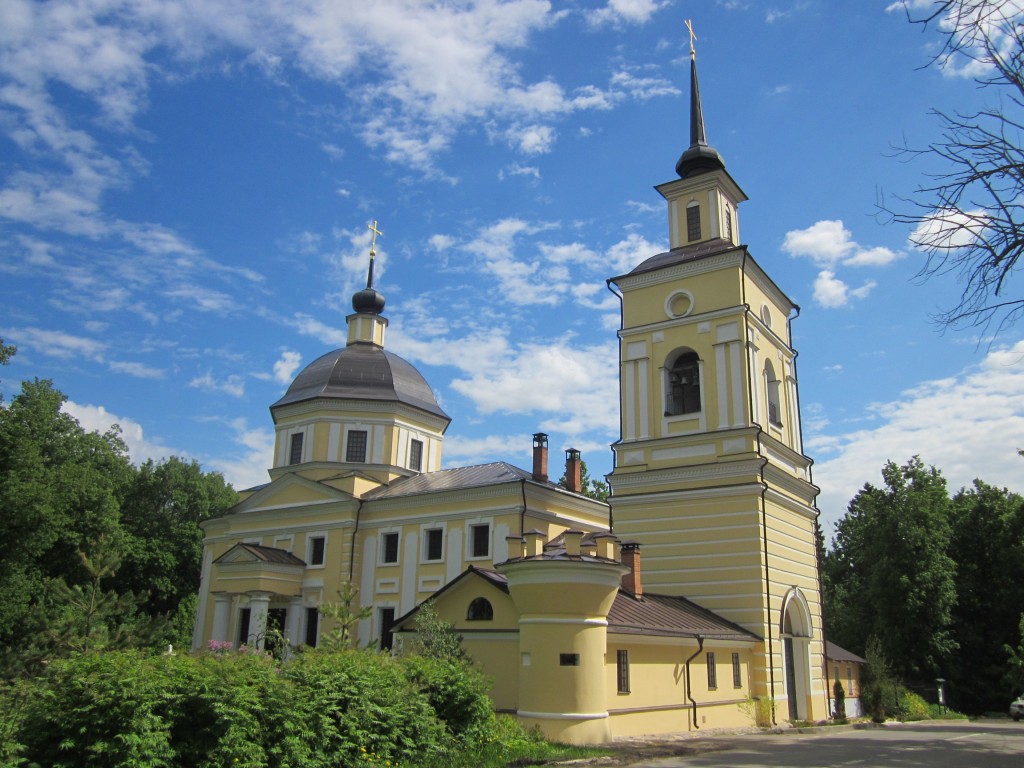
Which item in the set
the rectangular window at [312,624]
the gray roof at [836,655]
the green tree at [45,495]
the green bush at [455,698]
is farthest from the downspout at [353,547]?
the green bush at [455,698]

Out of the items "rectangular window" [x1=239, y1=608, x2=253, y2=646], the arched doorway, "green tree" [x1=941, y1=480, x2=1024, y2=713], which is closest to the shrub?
the arched doorway

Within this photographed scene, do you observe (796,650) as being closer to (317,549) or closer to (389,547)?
(389,547)

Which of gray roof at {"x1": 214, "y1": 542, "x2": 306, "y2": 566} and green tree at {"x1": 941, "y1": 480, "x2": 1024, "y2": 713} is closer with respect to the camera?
gray roof at {"x1": 214, "y1": 542, "x2": 306, "y2": 566}

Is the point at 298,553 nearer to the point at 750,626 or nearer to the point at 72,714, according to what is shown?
the point at 750,626

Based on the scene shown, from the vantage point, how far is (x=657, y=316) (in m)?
25.4

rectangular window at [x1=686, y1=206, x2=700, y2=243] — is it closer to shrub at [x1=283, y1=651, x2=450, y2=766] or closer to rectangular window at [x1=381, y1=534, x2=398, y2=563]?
rectangular window at [x1=381, y1=534, x2=398, y2=563]

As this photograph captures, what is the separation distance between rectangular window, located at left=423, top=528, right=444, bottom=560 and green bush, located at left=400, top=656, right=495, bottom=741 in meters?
15.5

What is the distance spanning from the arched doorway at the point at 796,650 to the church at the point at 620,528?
0.06 metres

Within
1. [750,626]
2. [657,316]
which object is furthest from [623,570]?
[657,316]

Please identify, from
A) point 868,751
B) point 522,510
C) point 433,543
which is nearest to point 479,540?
point 433,543

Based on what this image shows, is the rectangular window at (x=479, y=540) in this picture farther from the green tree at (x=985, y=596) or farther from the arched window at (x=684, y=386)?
the green tree at (x=985, y=596)

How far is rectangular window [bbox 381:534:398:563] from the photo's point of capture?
3038 cm

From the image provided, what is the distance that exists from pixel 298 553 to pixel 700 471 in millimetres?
16837

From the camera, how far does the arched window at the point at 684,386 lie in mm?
24500
